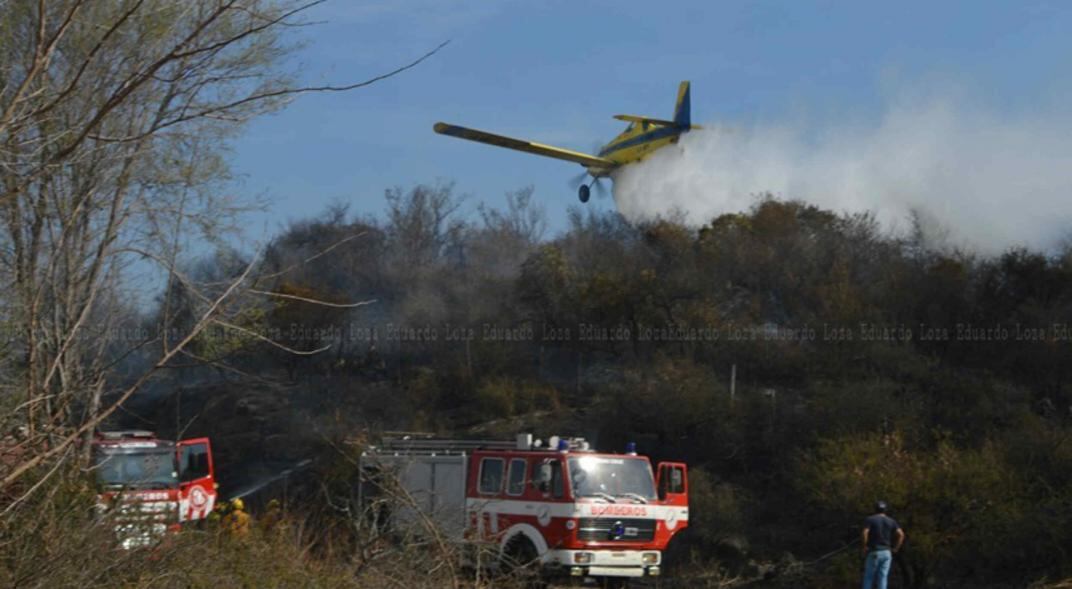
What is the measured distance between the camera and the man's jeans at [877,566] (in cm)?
1656

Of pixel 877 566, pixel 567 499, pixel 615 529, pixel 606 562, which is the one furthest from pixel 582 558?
pixel 877 566

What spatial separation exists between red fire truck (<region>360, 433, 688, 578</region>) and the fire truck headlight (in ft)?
0.05

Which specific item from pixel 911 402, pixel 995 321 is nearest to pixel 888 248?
pixel 995 321

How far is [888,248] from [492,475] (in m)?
29.5

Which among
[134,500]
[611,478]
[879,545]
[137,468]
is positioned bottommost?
[879,545]

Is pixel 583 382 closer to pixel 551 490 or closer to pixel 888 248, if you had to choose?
pixel 888 248

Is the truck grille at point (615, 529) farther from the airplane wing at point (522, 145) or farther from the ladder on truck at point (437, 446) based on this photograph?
the airplane wing at point (522, 145)

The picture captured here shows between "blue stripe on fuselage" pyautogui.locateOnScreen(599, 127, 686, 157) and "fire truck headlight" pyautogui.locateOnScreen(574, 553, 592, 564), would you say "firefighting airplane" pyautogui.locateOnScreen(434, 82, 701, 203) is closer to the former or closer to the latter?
"blue stripe on fuselage" pyautogui.locateOnScreen(599, 127, 686, 157)

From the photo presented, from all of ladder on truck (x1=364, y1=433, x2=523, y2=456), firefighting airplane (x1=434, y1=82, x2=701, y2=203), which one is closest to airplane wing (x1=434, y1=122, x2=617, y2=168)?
firefighting airplane (x1=434, y1=82, x2=701, y2=203)

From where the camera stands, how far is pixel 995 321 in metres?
39.6

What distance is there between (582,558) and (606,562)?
0.41 m

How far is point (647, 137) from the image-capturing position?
38812 millimetres

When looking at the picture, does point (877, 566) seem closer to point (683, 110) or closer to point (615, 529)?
point (615, 529)

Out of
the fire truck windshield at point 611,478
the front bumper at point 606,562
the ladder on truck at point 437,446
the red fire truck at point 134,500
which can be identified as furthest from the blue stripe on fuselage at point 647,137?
the red fire truck at point 134,500
